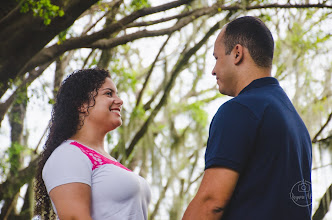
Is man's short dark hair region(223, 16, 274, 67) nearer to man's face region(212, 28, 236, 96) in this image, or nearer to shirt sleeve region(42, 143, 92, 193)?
man's face region(212, 28, 236, 96)

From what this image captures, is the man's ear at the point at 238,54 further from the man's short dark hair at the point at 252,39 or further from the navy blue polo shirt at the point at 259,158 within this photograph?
the navy blue polo shirt at the point at 259,158

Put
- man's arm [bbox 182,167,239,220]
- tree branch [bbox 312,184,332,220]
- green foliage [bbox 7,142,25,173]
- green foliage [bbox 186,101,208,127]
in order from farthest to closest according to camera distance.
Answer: green foliage [bbox 186,101,208,127]
green foliage [bbox 7,142,25,173]
tree branch [bbox 312,184,332,220]
man's arm [bbox 182,167,239,220]

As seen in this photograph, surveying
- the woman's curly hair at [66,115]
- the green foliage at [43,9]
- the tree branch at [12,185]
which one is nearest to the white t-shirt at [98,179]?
the woman's curly hair at [66,115]

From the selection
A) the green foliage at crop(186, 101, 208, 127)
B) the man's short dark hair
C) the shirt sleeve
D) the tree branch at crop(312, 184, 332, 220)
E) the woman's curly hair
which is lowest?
the tree branch at crop(312, 184, 332, 220)

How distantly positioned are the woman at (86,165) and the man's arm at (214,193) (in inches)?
24.7

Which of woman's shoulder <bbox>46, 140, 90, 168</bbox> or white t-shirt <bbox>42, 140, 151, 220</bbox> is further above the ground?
woman's shoulder <bbox>46, 140, 90, 168</bbox>

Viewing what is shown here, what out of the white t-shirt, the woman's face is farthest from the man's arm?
the woman's face

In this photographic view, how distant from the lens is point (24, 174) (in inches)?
282

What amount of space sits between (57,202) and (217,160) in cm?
81

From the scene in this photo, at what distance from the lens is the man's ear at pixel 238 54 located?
2.05 meters

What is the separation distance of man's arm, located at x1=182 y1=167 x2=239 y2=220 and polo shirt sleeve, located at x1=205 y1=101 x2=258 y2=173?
3cm

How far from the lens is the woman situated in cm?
226

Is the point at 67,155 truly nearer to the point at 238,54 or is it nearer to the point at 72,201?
the point at 72,201

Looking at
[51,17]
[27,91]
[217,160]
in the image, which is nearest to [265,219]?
[217,160]
